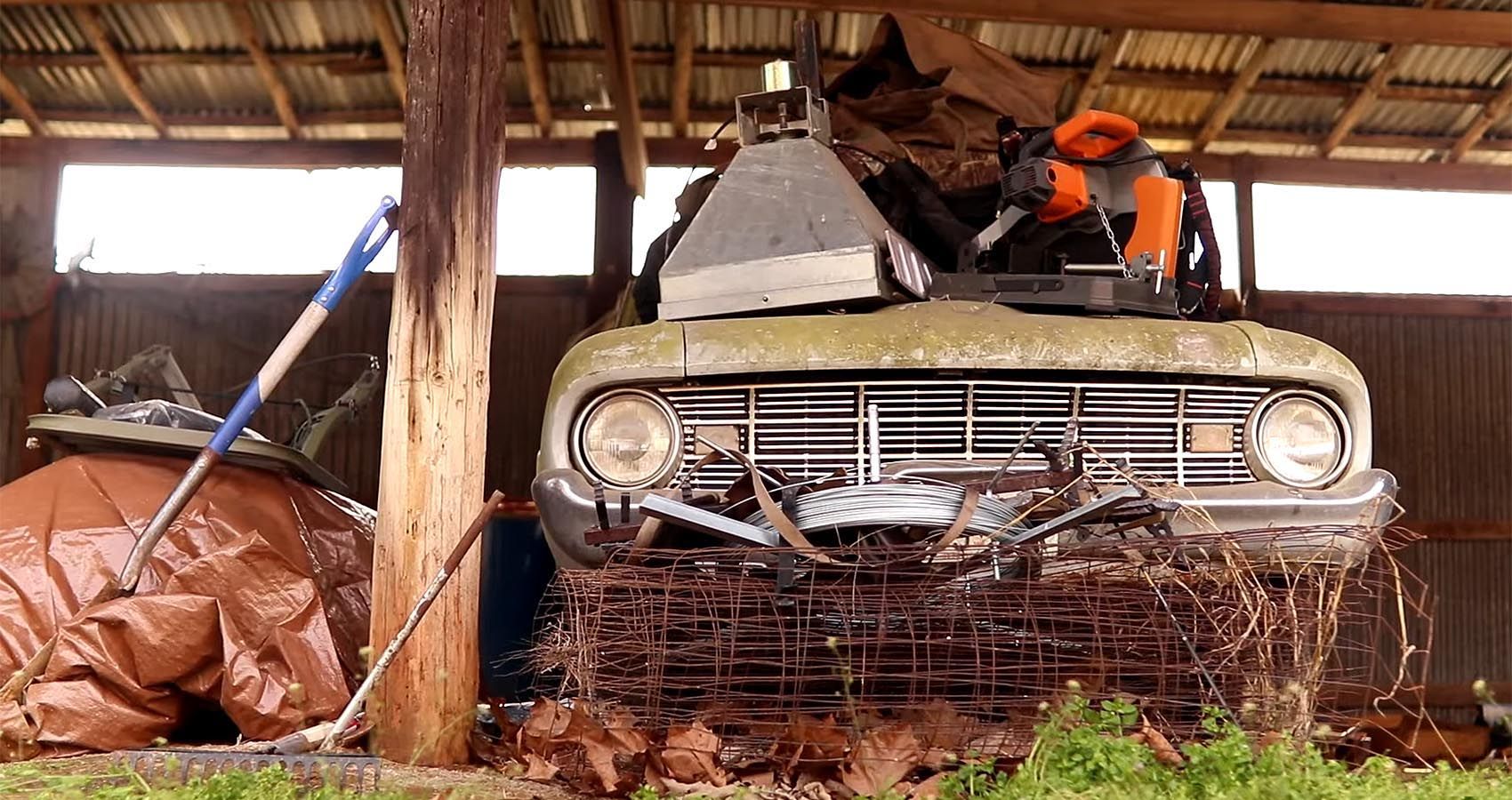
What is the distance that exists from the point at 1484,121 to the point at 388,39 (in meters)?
6.98

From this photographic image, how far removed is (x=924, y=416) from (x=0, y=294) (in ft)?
25.5

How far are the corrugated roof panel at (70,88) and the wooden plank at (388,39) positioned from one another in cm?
192

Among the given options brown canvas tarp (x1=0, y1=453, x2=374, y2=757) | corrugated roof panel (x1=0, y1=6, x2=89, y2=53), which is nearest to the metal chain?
brown canvas tarp (x1=0, y1=453, x2=374, y2=757)

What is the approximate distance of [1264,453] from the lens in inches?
132

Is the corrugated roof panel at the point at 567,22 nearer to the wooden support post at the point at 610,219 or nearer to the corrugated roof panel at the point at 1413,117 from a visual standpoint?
the wooden support post at the point at 610,219

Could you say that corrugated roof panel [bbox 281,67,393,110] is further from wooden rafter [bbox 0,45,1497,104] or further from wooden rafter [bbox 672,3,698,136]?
wooden rafter [bbox 672,3,698,136]

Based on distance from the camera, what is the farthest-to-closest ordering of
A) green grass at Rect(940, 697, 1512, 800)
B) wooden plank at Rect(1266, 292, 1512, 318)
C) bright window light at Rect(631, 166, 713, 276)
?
wooden plank at Rect(1266, 292, 1512, 318) < bright window light at Rect(631, 166, 713, 276) < green grass at Rect(940, 697, 1512, 800)

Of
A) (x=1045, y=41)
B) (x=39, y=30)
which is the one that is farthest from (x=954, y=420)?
(x=39, y=30)

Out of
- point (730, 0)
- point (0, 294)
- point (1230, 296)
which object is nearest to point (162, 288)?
point (0, 294)

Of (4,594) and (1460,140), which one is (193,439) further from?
(1460,140)

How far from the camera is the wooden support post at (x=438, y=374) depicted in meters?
3.97

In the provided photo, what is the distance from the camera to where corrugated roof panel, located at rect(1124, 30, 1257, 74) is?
27.9 feet

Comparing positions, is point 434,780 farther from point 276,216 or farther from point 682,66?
point 276,216

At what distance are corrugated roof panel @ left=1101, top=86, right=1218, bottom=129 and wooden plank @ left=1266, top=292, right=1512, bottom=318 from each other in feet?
4.59
